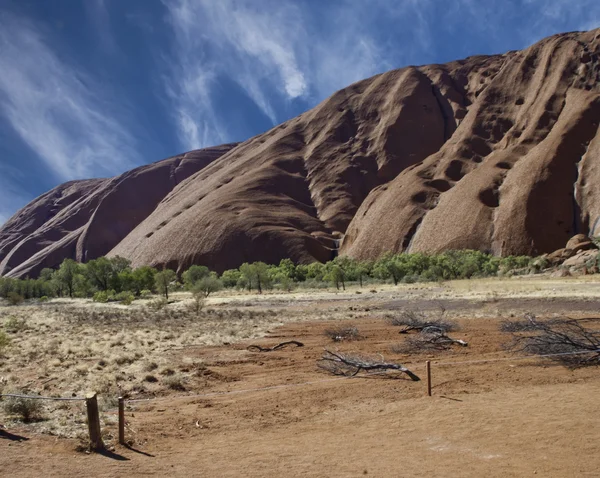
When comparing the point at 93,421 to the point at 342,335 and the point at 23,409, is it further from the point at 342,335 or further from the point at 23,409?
the point at 342,335

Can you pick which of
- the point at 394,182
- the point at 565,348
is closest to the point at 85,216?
the point at 394,182

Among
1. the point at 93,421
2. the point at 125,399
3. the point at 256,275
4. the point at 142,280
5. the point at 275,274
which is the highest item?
the point at 142,280

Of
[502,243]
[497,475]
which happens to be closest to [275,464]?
[497,475]

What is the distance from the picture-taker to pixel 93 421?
6941mm

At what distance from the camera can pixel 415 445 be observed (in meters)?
6.98

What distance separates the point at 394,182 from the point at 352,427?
94.9 meters

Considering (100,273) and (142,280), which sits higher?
(100,273)

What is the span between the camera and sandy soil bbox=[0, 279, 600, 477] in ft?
20.5

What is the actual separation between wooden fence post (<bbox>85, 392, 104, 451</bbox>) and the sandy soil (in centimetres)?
22

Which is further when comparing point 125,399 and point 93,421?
point 125,399

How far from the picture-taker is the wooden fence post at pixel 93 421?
6.84m

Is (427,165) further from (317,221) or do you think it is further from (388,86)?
(388,86)

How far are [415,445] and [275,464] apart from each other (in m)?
2.13

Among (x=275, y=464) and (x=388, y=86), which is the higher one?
(x=388, y=86)
